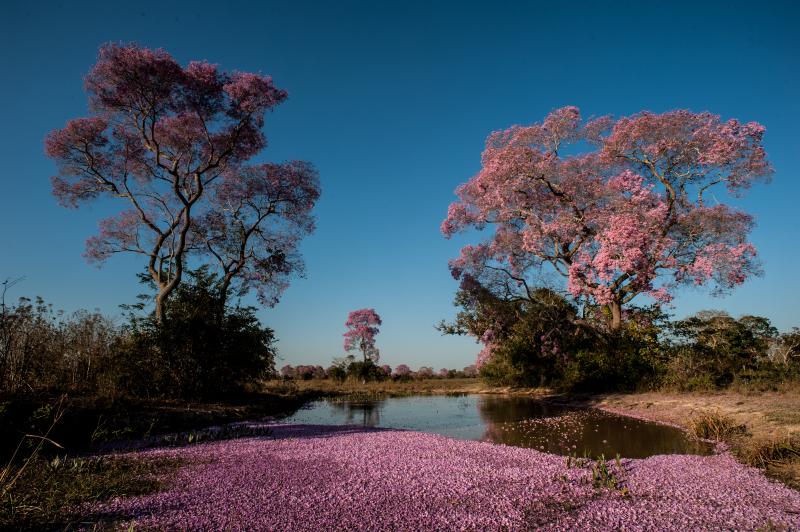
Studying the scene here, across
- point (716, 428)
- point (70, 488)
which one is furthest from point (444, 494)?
point (716, 428)

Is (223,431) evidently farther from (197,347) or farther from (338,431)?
(197,347)

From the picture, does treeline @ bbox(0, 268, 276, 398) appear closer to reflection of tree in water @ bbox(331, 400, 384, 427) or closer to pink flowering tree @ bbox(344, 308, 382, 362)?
reflection of tree in water @ bbox(331, 400, 384, 427)

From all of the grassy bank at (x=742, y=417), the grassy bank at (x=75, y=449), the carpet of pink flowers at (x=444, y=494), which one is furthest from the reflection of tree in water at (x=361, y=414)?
the grassy bank at (x=742, y=417)

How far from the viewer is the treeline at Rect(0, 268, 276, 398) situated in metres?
10.8

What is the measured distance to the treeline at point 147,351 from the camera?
35.4 ft

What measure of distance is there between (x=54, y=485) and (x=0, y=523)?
4.51 ft

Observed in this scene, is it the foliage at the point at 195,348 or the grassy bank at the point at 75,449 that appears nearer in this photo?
the grassy bank at the point at 75,449

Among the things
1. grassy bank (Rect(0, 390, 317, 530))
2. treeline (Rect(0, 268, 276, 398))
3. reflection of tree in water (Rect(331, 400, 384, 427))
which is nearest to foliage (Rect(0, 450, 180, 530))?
grassy bank (Rect(0, 390, 317, 530))

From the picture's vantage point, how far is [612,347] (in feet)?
69.2

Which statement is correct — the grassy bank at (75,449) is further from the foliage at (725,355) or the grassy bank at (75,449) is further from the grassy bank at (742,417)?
the foliage at (725,355)

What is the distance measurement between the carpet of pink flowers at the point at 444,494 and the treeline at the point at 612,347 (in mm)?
11430

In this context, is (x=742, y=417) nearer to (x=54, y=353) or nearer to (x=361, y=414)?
(x=361, y=414)

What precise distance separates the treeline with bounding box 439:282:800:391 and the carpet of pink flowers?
11.4m

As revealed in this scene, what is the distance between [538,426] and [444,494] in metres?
8.38
